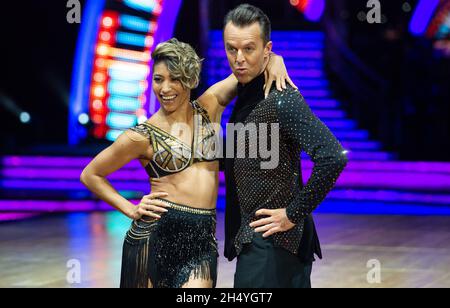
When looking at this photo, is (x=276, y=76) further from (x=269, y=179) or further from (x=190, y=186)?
(x=190, y=186)

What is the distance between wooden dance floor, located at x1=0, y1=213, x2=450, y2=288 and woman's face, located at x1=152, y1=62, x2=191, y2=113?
284 cm

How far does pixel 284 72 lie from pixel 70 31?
10.0 meters

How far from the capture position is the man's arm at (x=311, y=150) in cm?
277

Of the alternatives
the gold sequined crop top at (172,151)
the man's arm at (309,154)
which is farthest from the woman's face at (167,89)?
the man's arm at (309,154)

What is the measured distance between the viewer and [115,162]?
321 cm

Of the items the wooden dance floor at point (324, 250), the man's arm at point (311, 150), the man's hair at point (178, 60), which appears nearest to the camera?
the man's arm at point (311, 150)

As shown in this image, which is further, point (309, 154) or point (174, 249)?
point (174, 249)

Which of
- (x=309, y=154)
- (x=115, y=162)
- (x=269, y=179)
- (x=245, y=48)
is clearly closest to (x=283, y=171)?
(x=269, y=179)

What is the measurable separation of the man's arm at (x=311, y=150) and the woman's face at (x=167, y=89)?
50 centimetres

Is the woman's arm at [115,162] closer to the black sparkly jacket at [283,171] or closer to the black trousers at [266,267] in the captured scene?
the black sparkly jacket at [283,171]

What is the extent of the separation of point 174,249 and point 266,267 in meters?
0.47

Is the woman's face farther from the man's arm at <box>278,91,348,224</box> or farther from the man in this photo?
the man's arm at <box>278,91,348,224</box>

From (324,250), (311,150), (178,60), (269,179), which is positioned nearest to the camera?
(311,150)

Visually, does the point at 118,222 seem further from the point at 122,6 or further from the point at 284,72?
the point at 284,72
